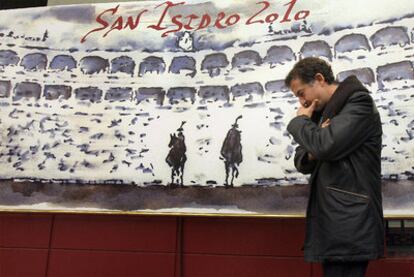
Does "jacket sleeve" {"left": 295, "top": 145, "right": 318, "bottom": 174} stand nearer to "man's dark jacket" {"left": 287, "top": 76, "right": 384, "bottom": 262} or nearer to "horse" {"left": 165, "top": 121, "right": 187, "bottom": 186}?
"man's dark jacket" {"left": 287, "top": 76, "right": 384, "bottom": 262}

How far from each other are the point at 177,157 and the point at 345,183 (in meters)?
0.93

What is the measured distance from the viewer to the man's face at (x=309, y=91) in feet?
4.67

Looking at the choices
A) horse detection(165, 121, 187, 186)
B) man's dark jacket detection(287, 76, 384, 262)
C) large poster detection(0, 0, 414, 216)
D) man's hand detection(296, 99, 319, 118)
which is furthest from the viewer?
horse detection(165, 121, 187, 186)

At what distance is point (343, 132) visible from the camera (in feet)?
4.09

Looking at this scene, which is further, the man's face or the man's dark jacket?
the man's face

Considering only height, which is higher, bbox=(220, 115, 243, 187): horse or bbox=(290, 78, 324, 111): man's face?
bbox=(290, 78, 324, 111): man's face

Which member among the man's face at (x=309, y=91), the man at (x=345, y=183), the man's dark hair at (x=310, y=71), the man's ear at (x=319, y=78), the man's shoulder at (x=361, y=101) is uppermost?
the man's dark hair at (x=310, y=71)

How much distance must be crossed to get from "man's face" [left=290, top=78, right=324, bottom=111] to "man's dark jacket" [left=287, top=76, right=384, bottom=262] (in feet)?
0.24

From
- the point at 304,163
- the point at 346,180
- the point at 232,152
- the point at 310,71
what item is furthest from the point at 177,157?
the point at 346,180

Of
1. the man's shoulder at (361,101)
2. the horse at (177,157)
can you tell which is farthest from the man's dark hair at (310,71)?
the horse at (177,157)

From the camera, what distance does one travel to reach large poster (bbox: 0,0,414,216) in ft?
6.24

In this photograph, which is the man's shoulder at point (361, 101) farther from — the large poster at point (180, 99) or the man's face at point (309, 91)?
the large poster at point (180, 99)

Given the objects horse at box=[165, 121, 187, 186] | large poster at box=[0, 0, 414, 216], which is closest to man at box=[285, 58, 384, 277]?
large poster at box=[0, 0, 414, 216]

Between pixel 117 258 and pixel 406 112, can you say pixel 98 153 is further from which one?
pixel 406 112
